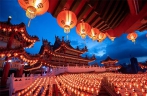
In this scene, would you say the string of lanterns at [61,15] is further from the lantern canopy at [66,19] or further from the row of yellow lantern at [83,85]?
the row of yellow lantern at [83,85]

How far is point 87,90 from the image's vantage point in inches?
108

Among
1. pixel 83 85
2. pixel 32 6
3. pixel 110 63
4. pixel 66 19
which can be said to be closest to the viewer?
pixel 32 6

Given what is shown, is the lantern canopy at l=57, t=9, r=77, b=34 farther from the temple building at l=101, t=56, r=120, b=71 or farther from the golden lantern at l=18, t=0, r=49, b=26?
the temple building at l=101, t=56, r=120, b=71

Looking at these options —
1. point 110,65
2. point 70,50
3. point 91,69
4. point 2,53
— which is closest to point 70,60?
point 70,50

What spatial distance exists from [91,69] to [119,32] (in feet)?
30.5

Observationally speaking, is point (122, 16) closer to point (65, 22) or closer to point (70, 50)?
point (65, 22)

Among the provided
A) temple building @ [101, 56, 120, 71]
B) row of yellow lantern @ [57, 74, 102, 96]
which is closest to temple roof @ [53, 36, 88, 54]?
temple building @ [101, 56, 120, 71]

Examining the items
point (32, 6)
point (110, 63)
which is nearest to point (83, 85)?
point (32, 6)

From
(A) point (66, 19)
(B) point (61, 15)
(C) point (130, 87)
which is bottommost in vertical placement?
(C) point (130, 87)

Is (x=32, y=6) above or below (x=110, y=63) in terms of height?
above

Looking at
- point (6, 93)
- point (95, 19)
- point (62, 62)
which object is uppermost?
point (95, 19)

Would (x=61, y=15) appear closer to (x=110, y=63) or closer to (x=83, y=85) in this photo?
(x=83, y=85)

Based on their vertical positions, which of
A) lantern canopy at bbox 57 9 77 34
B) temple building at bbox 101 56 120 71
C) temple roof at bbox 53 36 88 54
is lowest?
temple building at bbox 101 56 120 71

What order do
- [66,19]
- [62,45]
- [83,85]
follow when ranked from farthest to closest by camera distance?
[62,45] < [83,85] < [66,19]
